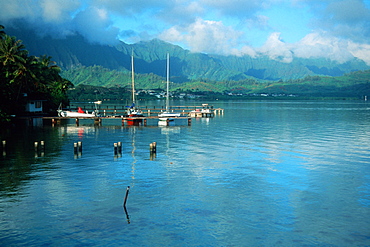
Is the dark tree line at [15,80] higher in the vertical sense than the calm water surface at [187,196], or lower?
higher

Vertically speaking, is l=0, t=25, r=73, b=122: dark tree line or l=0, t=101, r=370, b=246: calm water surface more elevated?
l=0, t=25, r=73, b=122: dark tree line

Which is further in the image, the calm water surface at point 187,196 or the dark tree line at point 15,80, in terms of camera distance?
the dark tree line at point 15,80

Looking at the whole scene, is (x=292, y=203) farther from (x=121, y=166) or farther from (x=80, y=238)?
(x=121, y=166)

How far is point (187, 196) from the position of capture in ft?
94.1

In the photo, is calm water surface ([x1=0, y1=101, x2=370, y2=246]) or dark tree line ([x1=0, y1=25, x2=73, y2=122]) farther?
dark tree line ([x1=0, y1=25, x2=73, y2=122])

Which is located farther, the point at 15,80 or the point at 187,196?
the point at 15,80

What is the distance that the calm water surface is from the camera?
848 inches

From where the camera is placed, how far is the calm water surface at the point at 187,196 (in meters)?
21.5

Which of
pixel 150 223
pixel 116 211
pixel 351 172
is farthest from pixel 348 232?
pixel 351 172

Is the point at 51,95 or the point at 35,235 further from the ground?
the point at 51,95

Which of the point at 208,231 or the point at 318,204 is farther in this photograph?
the point at 318,204

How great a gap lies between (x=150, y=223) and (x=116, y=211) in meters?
2.94

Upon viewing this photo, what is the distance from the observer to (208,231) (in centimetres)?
2212

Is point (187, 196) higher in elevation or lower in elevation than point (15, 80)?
lower
